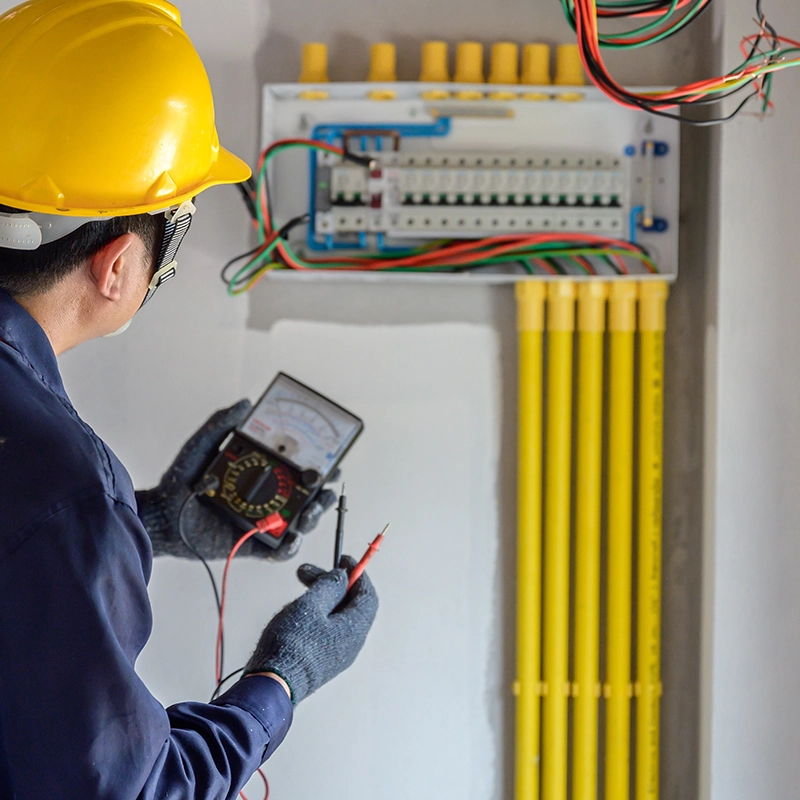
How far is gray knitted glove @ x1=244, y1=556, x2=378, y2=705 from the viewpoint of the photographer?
1.08m

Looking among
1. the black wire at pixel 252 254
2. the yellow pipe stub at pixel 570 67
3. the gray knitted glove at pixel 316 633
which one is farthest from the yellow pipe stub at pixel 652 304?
the gray knitted glove at pixel 316 633

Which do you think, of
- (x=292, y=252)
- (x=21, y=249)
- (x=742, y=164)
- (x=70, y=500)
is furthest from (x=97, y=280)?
(x=742, y=164)

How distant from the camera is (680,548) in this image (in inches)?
66.6

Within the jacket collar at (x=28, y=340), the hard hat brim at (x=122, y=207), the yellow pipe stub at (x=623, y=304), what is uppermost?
the hard hat brim at (x=122, y=207)

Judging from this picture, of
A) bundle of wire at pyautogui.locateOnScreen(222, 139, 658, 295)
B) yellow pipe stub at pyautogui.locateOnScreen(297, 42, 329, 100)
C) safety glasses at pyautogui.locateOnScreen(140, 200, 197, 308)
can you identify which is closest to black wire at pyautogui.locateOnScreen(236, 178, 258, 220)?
bundle of wire at pyautogui.locateOnScreen(222, 139, 658, 295)

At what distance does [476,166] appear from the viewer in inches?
64.4

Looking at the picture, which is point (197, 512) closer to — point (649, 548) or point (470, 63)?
point (649, 548)

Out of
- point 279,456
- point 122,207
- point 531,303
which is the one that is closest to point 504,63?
point 531,303

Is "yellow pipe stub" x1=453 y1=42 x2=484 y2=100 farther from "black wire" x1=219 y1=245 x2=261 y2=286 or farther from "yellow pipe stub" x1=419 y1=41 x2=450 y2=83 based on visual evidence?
"black wire" x1=219 y1=245 x2=261 y2=286

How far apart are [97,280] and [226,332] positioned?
31.8 inches

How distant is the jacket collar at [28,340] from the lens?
844mm

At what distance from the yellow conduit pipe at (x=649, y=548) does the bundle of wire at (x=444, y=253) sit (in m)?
0.11

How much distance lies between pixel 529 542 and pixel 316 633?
2.06ft

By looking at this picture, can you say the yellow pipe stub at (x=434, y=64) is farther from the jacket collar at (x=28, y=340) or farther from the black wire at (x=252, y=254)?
the jacket collar at (x=28, y=340)
